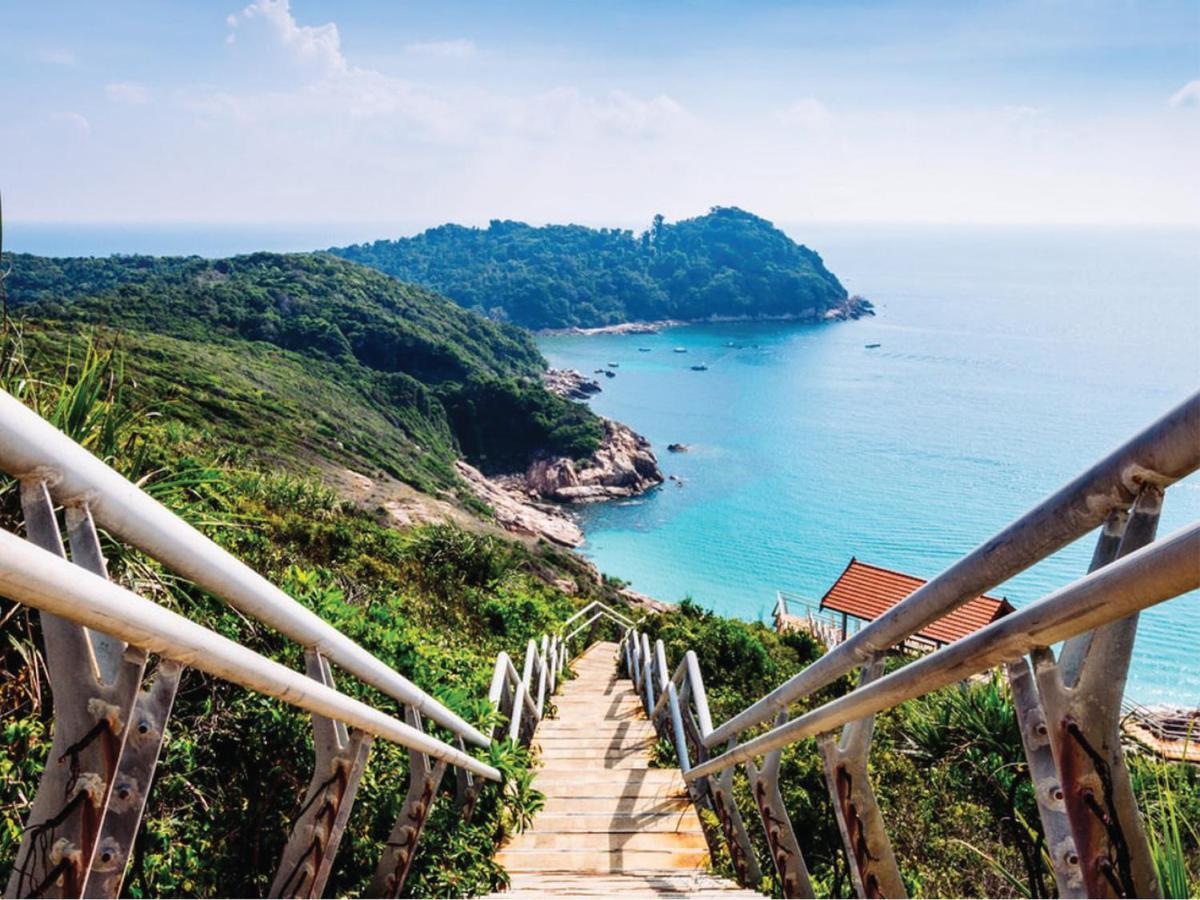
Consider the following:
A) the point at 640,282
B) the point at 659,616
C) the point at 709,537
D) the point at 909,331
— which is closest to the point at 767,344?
the point at 909,331

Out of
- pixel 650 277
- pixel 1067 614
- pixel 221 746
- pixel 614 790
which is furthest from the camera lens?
pixel 650 277

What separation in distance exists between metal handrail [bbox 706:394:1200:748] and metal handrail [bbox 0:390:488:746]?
3.83 feet

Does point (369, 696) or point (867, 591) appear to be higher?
point (369, 696)

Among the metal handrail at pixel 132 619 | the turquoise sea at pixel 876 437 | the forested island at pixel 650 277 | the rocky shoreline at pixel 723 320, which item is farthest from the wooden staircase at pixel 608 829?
the forested island at pixel 650 277

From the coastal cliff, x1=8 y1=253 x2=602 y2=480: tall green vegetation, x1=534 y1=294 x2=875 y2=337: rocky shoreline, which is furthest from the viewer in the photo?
x1=534 y1=294 x2=875 y2=337: rocky shoreline

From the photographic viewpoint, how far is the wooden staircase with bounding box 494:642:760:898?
3.18m

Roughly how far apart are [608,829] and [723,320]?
137601 mm

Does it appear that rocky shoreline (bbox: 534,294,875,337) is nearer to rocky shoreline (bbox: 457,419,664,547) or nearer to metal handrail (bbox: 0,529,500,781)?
rocky shoreline (bbox: 457,419,664,547)

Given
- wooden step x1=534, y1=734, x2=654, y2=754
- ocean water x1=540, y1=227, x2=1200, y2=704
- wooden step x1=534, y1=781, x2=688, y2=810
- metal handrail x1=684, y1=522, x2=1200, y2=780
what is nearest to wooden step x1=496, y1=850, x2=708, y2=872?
wooden step x1=534, y1=781, x2=688, y2=810

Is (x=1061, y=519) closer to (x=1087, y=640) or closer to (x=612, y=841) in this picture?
(x=1087, y=640)

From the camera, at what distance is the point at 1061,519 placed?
3.59ft

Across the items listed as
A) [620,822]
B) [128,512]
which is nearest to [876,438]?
[620,822]

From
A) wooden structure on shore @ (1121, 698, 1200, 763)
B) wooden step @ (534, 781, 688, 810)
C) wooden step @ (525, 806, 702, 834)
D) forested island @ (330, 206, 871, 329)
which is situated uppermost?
forested island @ (330, 206, 871, 329)

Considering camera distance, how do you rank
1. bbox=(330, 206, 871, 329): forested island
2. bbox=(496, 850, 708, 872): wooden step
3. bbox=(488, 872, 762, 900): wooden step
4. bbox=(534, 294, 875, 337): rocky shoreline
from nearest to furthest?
bbox=(488, 872, 762, 900): wooden step, bbox=(496, 850, 708, 872): wooden step, bbox=(534, 294, 875, 337): rocky shoreline, bbox=(330, 206, 871, 329): forested island
